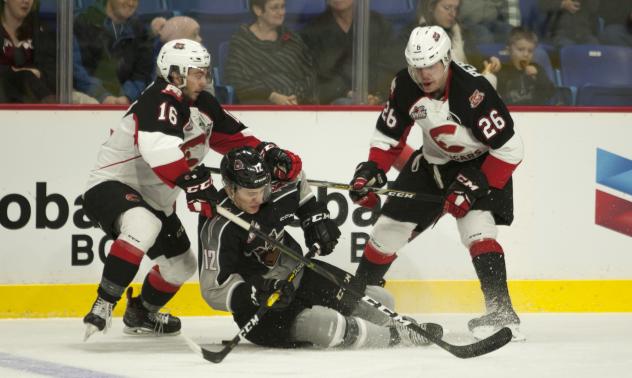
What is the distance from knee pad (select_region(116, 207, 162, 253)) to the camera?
15.2ft

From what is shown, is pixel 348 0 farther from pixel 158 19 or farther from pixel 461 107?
pixel 461 107

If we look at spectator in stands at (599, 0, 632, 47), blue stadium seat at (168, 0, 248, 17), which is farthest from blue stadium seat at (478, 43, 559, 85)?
blue stadium seat at (168, 0, 248, 17)

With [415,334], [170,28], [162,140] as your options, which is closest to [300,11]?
[170,28]

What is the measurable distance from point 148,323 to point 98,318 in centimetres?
55

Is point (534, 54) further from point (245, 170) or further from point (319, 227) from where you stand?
point (245, 170)

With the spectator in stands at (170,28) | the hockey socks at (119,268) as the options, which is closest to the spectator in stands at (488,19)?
the spectator in stands at (170,28)

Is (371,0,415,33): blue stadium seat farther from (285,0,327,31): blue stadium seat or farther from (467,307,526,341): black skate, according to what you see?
(467,307,526,341): black skate

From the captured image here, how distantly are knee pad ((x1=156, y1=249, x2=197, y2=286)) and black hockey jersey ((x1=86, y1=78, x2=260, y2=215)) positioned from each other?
182mm

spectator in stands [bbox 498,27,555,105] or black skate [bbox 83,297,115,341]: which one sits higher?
spectator in stands [bbox 498,27,555,105]

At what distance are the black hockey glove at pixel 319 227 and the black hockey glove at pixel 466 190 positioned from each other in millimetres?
463

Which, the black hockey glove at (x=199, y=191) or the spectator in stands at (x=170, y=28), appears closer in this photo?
the black hockey glove at (x=199, y=191)

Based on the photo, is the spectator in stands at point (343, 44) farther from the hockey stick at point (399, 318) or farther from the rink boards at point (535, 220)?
the hockey stick at point (399, 318)

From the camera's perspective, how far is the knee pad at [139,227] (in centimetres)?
463

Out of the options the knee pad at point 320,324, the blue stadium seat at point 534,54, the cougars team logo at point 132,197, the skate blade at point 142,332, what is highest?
the blue stadium seat at point 534,54
